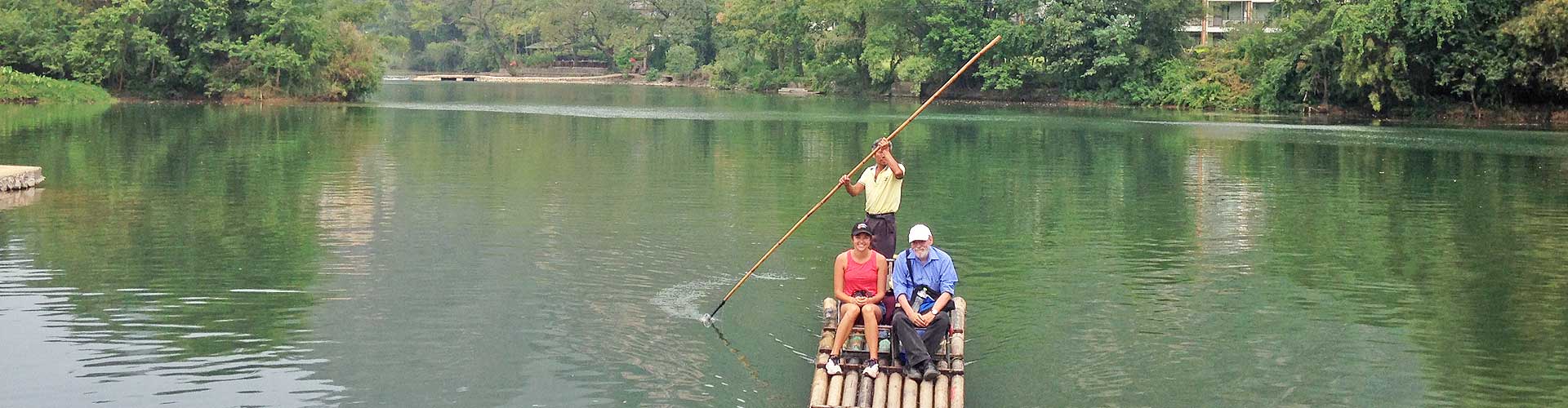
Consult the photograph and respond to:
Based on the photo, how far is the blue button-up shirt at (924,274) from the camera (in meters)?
12.0

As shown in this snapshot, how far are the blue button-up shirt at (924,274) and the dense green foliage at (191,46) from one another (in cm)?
5313

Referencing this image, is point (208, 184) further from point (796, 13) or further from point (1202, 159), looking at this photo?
point (796, 13)

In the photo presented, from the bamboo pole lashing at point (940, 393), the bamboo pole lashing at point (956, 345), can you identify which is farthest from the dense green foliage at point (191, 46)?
the bamboo pole lashing at point (940, 393)

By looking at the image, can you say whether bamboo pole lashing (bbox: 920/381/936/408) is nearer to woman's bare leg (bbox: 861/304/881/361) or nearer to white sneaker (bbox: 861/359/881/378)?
white sneaker (bbox: 861/359/881/378)

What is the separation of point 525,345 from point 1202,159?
84.1ft

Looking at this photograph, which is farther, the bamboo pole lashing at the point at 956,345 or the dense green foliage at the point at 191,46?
the dense green foliage at the point at 191,46

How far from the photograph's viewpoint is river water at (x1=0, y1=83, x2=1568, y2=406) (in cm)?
1248

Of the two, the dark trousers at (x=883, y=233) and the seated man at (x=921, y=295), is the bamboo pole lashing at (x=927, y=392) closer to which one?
the seated man at (x=921, y=295)

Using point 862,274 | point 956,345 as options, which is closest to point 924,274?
point 862,274

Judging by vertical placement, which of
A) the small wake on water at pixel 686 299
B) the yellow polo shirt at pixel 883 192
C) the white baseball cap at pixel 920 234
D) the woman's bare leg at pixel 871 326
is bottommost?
the small wake on water at pixel 686 299

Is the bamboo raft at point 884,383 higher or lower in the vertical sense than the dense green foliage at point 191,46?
lower

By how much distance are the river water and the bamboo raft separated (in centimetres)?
76

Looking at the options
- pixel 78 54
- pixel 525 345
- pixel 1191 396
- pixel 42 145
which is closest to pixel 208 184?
pixel 42 145

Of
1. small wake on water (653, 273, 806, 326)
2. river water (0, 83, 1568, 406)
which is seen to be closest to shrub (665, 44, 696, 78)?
river water (0, 83, 1568, 406)
